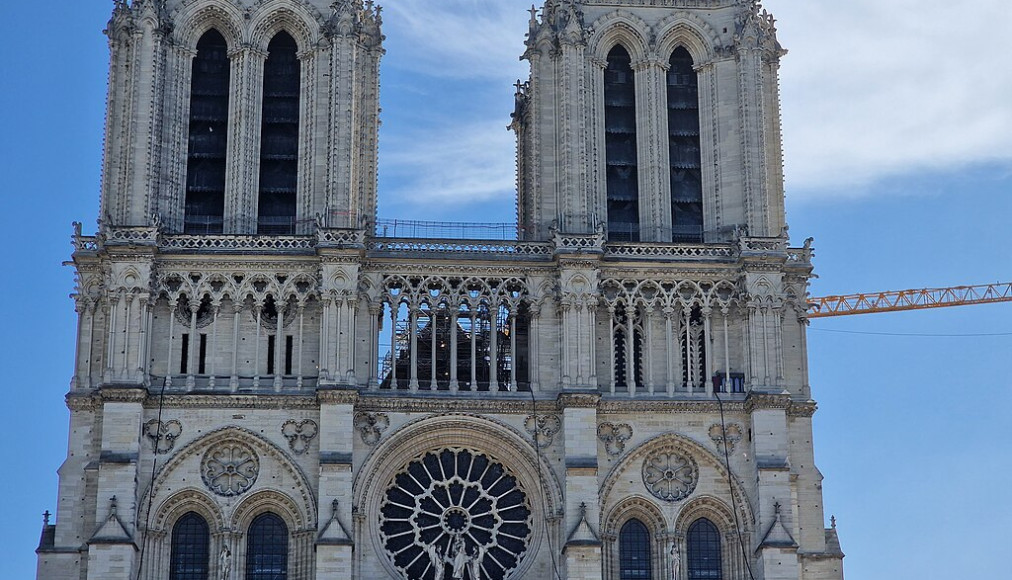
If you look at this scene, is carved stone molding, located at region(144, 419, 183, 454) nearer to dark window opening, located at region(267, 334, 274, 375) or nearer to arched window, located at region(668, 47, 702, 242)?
dark window opening, located at region(267, 334, 274, 375)

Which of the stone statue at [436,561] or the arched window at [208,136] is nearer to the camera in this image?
the stone statue at [436,561]

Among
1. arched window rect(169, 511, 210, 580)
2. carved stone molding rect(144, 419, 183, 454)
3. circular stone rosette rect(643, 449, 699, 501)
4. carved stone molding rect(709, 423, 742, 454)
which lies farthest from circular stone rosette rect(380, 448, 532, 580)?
carved stone molding rect(144, 419, 183, 454)

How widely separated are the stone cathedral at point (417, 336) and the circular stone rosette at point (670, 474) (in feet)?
0.31

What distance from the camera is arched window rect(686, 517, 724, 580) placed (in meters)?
62.7

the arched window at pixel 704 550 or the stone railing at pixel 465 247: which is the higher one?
the stone railing at pixel 465 247

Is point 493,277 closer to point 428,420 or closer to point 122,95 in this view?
point 428,420

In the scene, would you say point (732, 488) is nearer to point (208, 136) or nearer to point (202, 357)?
point (202, 357)

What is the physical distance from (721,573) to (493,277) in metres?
11.8

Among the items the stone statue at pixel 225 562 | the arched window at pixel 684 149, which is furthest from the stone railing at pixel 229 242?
the arched window at pixel 684 149

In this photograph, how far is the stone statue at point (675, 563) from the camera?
6172cm

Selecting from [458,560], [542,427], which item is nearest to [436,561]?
[458,560]

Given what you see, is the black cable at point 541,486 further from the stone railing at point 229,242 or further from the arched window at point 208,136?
the arched window at point 208,136

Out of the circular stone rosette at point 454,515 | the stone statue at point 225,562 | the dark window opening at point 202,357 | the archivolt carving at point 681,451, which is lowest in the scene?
the stone statue at point 225,562

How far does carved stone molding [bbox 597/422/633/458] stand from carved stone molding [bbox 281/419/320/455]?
8.90 meters
